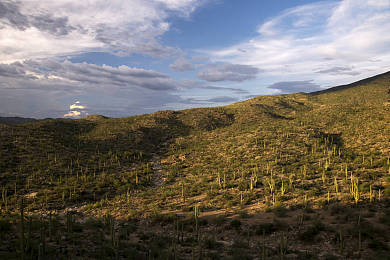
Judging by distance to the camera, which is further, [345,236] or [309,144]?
[309,144]

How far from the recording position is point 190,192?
22969 millimetres

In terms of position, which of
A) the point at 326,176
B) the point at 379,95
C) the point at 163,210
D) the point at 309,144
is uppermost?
the point at 379,95

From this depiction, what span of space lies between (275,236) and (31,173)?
2965 centimetres

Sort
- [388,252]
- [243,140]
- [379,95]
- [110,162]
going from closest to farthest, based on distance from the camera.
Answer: [388,252] < [110,162] < [243,140] < [379,95]

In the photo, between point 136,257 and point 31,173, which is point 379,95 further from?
point 31,173

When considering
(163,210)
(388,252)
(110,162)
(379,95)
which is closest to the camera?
(388,252)

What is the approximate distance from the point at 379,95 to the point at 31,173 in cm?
11339

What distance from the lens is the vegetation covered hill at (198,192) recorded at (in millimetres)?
11586

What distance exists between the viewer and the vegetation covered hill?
11.6m

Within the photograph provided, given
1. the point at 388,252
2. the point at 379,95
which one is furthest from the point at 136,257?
the point at 379,95

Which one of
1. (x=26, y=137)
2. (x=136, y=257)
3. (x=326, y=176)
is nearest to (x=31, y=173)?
(x=26, y=137)

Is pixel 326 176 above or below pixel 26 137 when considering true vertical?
below

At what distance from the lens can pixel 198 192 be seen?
2300 cm

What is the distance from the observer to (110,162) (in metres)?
33.6
